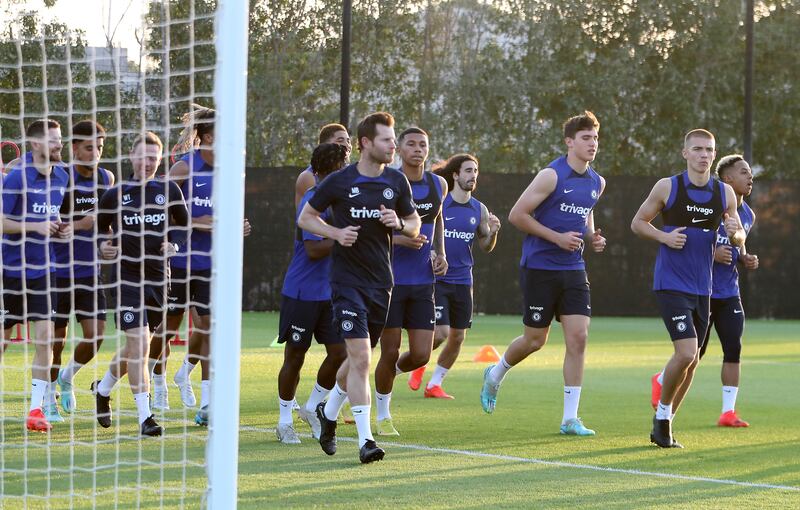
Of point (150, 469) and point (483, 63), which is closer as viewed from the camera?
point (150, 469)

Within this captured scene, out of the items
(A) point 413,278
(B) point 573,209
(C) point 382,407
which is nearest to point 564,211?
(B) point 573,209

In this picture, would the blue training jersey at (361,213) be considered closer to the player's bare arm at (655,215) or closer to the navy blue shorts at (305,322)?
the navy blue shorts at (305,322)

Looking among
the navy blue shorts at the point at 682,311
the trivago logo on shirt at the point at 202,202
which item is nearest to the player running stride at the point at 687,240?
the navy blue shorts at the point at 682,311

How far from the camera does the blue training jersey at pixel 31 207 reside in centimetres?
867

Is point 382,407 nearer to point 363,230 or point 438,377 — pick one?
point 363,230

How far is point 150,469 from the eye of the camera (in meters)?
7.14

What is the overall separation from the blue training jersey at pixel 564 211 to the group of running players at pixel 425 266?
0.01m

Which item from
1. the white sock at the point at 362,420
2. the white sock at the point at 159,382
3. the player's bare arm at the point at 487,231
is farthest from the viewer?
the player's bare arm at the point at 487,231

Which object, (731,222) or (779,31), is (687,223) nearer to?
(731,222)

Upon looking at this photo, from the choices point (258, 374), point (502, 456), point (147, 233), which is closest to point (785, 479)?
point (502, 456)

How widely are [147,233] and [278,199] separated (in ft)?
49.8

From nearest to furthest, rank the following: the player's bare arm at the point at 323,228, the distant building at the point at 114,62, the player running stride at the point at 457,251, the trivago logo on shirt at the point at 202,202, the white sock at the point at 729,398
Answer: the distant building at the point at 114,62
the player's bare arm at the point at 323,228
the trivago logo on shirt at the point at 202,202
the white sock at the point at 729,398
the player running stride at the point at 457,251

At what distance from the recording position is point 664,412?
8.53m

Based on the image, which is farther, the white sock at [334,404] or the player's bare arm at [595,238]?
the player's bare arm at [595,238]
